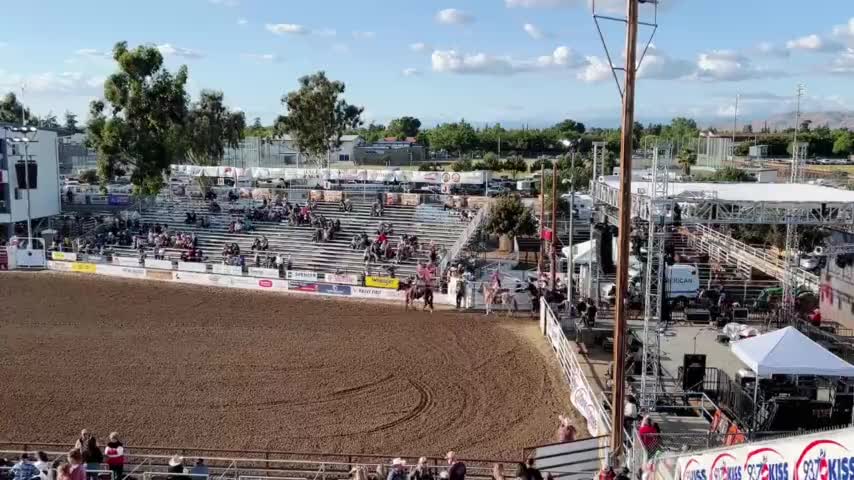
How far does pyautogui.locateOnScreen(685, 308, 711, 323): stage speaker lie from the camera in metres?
24.8

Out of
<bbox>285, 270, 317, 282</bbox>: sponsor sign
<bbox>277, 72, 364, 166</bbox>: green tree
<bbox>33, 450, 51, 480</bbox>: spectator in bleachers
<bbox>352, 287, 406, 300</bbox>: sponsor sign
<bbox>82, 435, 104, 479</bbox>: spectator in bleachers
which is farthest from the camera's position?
<bbox>277, 72, 364, 166</bbox>: green tree

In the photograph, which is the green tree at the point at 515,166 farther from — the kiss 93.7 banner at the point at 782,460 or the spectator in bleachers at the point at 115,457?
the kiss 93.7 banner at the point at 782,460

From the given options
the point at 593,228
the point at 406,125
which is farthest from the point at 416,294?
the point at 406,125

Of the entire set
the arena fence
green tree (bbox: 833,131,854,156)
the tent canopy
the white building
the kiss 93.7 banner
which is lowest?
the arena fence

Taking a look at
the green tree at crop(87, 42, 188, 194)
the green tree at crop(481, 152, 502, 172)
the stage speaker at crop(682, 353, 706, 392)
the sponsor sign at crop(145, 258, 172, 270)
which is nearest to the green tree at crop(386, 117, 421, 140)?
the green tree at crop(481, 152, 502, 172)

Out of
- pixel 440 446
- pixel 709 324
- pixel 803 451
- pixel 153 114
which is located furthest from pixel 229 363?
pixel 153 114

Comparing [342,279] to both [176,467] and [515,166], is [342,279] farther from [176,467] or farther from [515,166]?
[515,166]

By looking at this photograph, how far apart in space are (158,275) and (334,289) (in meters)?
9.30

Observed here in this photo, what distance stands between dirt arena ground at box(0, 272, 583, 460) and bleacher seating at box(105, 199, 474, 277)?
6.98 m

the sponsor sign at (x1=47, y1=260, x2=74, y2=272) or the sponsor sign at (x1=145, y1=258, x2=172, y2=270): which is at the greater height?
the sponsor sign at (x1=145, y1=258, x2=172, y2=270)

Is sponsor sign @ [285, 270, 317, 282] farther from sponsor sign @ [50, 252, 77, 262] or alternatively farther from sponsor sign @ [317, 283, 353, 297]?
sponsor sign @ [50, 252, 77, 262]

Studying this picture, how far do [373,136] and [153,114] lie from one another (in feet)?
286

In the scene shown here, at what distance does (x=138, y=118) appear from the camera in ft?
162

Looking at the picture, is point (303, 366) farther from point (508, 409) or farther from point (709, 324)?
point (709, 324)
